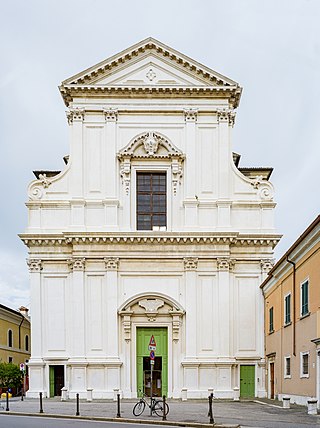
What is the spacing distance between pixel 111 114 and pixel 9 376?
69.4 ft

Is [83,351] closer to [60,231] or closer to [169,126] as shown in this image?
[60,231]

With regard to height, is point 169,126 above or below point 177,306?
above

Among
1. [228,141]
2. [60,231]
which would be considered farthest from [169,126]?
[60,231]

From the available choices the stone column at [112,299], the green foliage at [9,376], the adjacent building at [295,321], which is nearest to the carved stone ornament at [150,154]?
the stone column at [112,299]

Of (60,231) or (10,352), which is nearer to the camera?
(60,231)

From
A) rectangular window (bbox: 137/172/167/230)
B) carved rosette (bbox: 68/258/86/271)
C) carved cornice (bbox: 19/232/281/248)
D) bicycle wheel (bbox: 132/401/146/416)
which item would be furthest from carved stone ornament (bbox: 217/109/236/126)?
bicycle wheel (bbox: 132/401/146/416)

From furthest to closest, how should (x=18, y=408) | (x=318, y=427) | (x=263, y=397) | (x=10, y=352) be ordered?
(x=10, y=352)
(x=263, y=397)
(x=18, y=408)
(x=318, y=427)

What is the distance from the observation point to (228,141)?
43031 mm

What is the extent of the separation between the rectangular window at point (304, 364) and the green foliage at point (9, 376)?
27.1 meters

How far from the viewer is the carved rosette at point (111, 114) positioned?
141 ft

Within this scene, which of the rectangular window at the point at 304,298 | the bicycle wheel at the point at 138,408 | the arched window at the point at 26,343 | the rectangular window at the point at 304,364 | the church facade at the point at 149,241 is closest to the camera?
the bicycle wheel at the point at 138,408

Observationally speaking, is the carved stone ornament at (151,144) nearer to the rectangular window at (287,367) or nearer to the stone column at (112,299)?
the stone column at (112,299)

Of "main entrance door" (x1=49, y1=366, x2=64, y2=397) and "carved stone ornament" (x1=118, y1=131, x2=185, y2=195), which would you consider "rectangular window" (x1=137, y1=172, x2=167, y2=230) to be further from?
"main entrance door" (x1=49, y1=366, x2=64, y2=397)

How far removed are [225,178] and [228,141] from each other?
84.5 inches
